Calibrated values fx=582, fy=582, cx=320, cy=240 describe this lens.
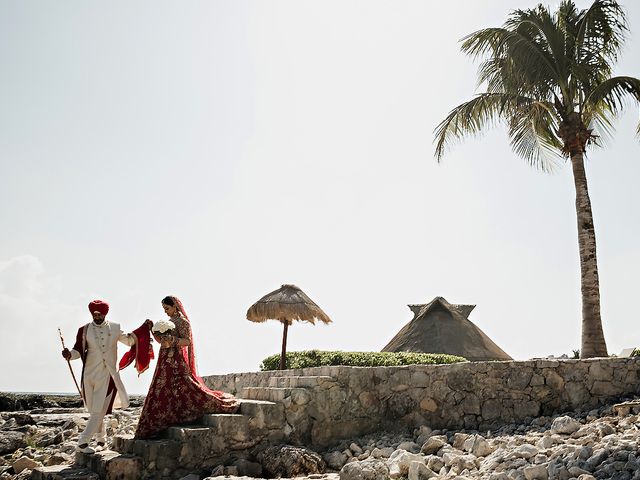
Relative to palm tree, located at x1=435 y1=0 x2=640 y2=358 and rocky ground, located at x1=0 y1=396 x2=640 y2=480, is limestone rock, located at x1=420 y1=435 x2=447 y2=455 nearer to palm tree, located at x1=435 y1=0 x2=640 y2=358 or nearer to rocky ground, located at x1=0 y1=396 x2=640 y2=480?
rocky ground, located at x1=0 y1=396 x2=640 y2=480

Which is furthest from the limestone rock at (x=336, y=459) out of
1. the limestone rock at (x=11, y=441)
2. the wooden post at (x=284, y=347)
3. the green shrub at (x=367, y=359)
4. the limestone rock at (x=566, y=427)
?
the wooden post at (x=284, y=347)

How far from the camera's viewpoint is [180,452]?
21.0ft

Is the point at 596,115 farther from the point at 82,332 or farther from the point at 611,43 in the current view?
the point at 82,332

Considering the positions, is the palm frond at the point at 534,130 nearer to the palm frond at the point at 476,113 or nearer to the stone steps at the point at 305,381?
the palm frond at the point at 476,113

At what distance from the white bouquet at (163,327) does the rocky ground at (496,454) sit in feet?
5.53

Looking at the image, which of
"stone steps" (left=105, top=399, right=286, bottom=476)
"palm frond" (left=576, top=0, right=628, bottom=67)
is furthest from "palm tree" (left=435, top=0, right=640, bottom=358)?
"stone steps" (left=105, top=399, right=286, bottom=476)

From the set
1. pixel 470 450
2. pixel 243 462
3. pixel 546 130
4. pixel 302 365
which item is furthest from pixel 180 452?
pixel 546 130

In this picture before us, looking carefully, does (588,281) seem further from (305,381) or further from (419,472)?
(419,472)

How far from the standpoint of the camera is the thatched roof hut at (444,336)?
16.8 meters

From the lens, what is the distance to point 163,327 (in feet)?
22.5

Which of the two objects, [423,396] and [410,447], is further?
[423,396]

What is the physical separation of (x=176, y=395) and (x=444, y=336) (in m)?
11.5

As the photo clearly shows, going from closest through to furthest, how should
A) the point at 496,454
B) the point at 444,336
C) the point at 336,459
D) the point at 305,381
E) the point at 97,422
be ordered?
1. the point at 496,454
2. the point at 336,459
3. the point at 97,422
4. the point at 305,381
5. the point at 444,336

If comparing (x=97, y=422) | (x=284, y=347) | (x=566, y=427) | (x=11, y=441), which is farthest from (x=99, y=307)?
(x=284, y=347)
